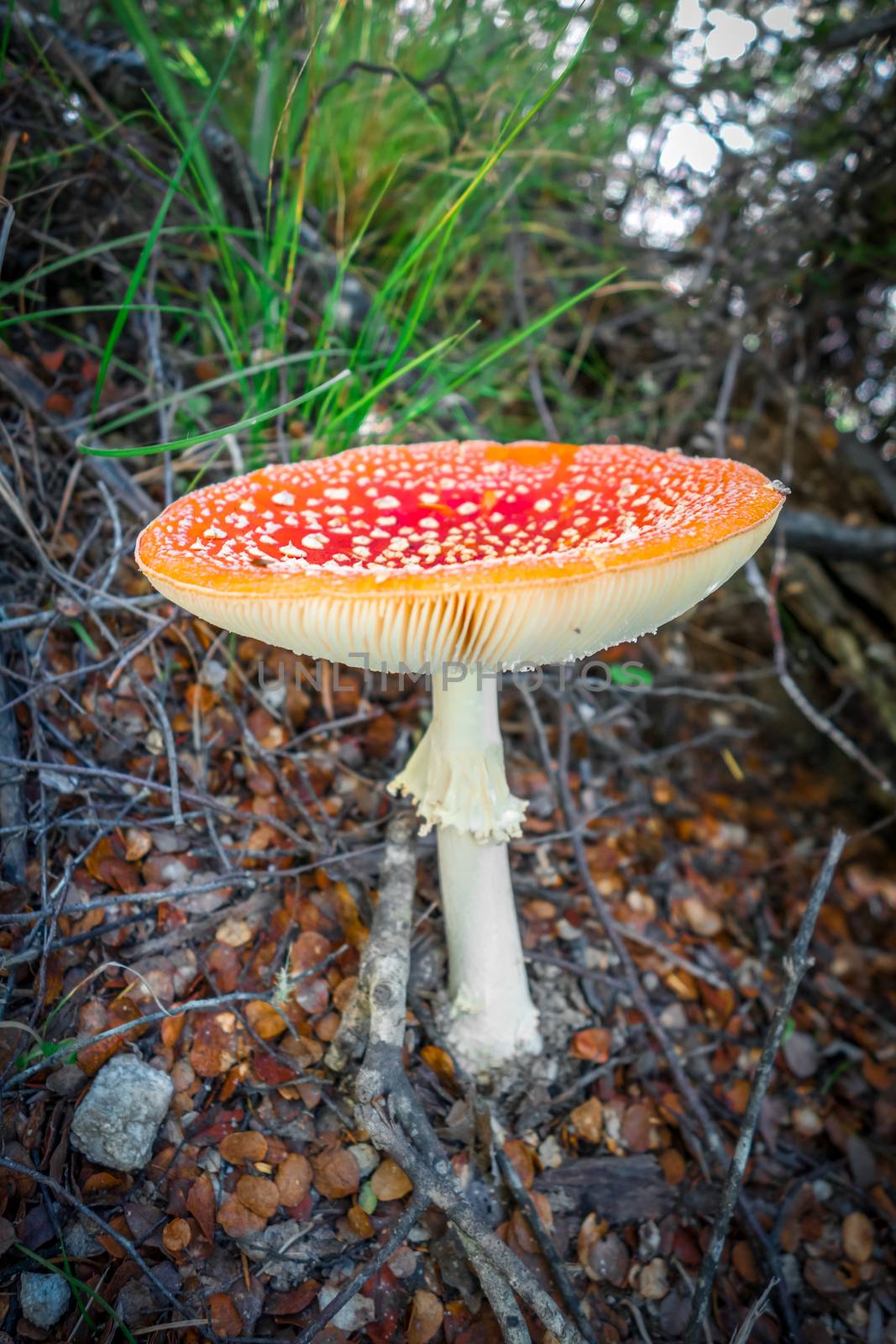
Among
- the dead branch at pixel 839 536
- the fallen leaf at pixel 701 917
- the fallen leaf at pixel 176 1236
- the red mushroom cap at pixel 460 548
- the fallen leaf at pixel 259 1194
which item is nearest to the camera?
the red mushroom cap at pixel 460 548

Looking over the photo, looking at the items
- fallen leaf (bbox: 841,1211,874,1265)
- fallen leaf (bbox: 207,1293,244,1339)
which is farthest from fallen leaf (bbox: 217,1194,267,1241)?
fallen leaf (bbox: 841,1211,874,1265)

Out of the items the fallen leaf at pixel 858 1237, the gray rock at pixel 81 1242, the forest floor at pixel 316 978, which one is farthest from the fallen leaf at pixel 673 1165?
the gray rock at pixel 81 1242

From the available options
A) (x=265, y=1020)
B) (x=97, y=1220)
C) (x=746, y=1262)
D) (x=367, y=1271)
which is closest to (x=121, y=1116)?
(x=97, y=1220)

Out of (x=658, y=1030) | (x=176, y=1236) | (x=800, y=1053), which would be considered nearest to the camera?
(x=176, y=1236)

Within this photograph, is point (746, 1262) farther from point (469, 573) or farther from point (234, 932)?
point (469, 573)

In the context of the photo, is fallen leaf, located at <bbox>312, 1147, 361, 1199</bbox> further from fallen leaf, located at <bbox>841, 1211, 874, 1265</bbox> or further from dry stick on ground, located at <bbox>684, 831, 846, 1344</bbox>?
fallen leaf, located at <bbox>841, 1211, 874, 1265</bbox>

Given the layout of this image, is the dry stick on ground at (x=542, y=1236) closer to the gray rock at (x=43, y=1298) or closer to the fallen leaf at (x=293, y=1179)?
the fallen leaf at (x=293, y=1179)
